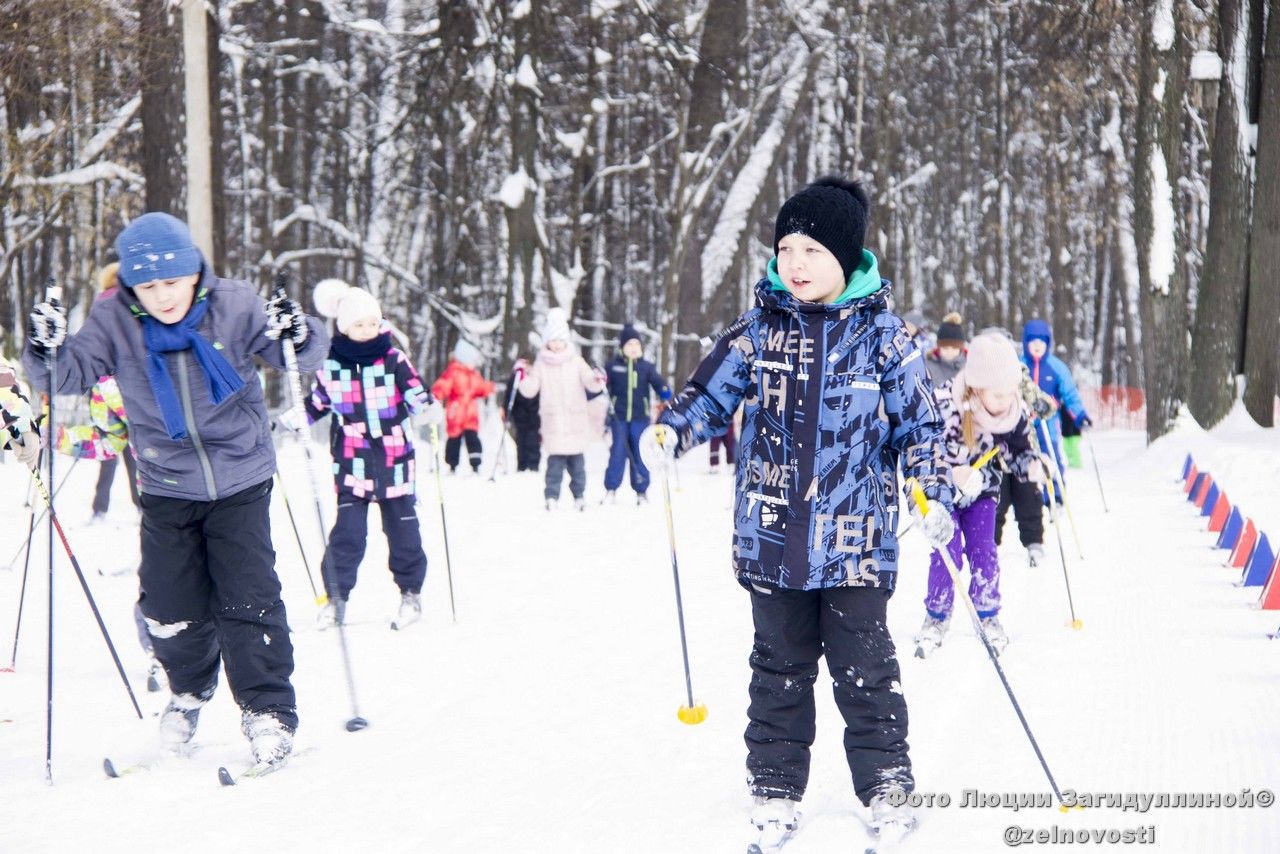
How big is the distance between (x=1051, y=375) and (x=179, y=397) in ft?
26.8

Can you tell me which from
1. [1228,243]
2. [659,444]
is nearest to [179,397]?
[659,444]

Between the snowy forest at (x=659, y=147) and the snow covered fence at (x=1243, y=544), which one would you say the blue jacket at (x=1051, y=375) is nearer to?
the snow covered fence at (x=1243, y=544)

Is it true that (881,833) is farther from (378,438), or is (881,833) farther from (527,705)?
(378,438)

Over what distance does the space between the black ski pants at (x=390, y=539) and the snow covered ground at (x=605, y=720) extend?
0.90 feet

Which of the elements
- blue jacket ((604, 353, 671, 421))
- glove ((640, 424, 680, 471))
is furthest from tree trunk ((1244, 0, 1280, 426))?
glove ((640, 424, 680, 471))

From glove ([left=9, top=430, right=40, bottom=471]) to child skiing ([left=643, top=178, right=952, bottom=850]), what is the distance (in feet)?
6.77

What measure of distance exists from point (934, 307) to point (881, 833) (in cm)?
3678

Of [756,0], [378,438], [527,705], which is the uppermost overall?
[756,0]

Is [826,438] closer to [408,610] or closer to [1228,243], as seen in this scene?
[408,610]

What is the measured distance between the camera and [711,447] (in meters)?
17.3

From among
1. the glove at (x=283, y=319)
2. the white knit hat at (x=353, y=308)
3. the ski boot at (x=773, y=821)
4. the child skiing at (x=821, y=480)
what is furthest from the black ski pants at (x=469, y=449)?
the ski boot at (x=773, y=821)

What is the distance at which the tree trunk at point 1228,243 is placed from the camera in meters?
15.1

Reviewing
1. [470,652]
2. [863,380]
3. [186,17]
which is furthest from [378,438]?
[186,17]

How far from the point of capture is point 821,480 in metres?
3.55
